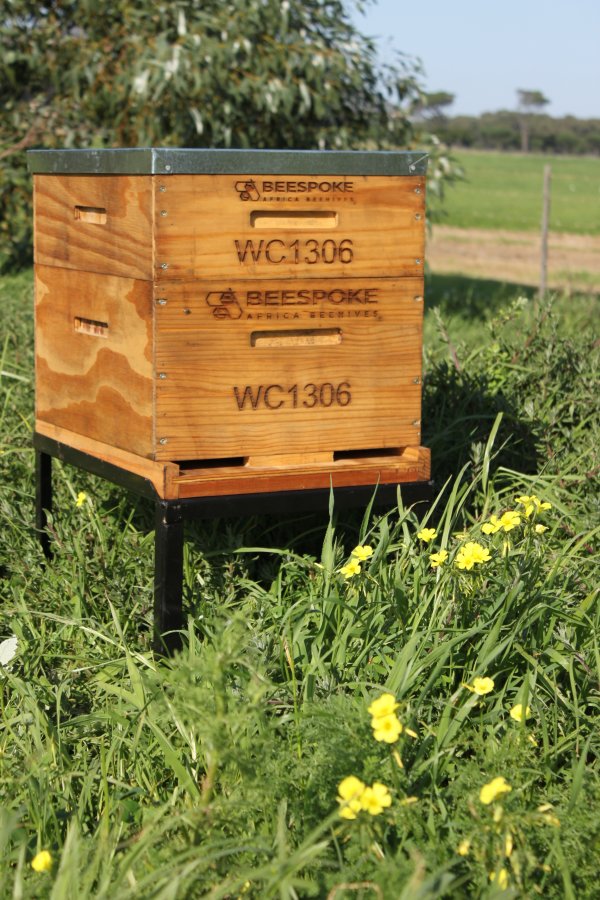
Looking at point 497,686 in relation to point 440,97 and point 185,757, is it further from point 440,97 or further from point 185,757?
point 440,97

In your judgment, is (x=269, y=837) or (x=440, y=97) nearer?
(x=269, y=837)

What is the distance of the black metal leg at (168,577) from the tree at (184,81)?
5708 mm

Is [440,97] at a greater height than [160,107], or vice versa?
[440,97]

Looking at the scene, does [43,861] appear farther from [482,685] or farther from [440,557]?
[440,557]

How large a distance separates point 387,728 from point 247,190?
1727 mm

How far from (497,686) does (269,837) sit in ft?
2.85

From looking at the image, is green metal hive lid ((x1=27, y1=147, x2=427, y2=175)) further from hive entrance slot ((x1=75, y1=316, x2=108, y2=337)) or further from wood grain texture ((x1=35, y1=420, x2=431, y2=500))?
wood grain texture ((x1=35, y1=420, x2=431, y2=500))

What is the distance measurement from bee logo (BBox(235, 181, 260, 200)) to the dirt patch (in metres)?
12.6

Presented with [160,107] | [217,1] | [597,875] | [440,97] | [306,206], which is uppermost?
[440,97]

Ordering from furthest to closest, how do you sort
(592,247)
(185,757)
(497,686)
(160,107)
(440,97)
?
1. (440,97)
2. (592,247)
3. (160,107)
4. (497,686)
5. (185,757)

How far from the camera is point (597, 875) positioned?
7.66 feet

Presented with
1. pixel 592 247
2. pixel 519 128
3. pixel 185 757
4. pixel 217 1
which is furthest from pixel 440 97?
pixel 185 757

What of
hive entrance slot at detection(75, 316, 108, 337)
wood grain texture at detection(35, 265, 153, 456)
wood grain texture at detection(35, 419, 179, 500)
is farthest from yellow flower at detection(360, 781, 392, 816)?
hive entrance slot at detection(75, 316, 108, 337)

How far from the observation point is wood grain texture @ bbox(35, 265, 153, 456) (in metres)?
3.50
